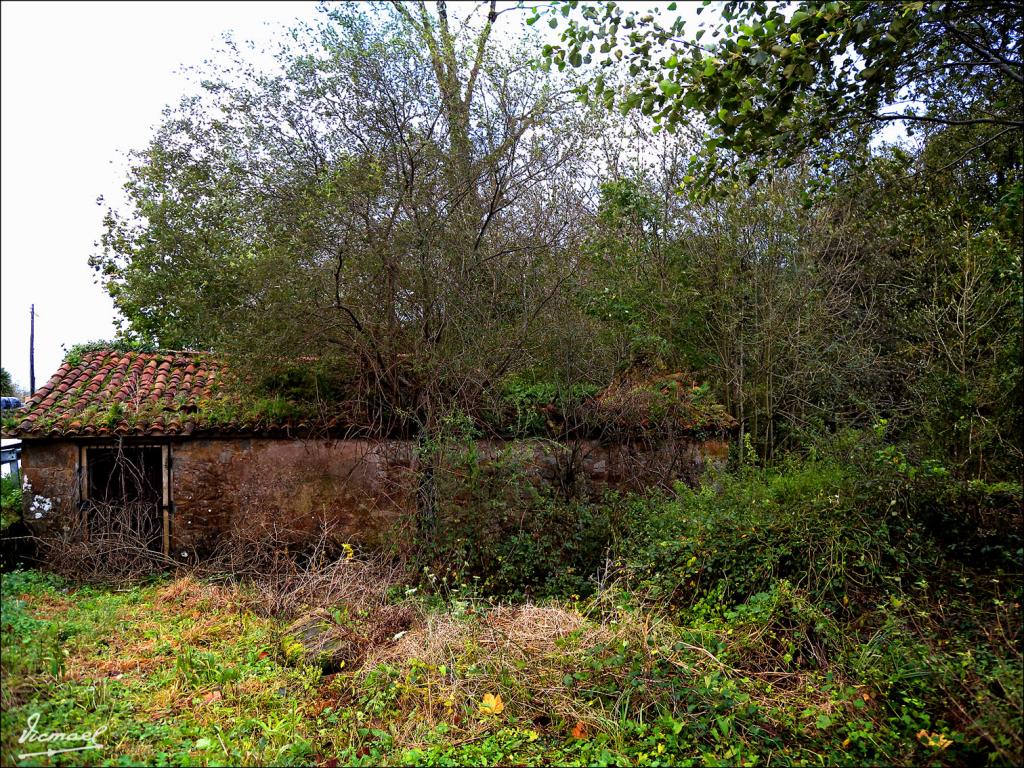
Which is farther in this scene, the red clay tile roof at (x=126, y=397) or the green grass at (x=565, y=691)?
the red clay tile roof at (x=126, y=397)

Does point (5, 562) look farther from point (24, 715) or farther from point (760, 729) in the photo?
point (760, 729)

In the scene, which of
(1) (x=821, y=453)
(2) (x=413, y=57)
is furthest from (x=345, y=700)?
(2) (x=413, y=57)

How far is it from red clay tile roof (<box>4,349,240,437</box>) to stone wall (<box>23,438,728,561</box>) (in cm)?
38

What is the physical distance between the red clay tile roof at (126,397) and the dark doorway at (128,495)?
1.84ft

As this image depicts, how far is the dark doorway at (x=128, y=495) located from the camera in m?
9.55

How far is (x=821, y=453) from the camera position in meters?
8.16

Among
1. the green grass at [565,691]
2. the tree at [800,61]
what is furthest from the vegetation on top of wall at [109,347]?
the tree at [800,61]

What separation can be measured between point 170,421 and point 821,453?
912 centimetres

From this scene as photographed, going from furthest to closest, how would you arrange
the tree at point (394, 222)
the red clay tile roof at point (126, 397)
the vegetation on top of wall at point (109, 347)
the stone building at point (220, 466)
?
the vegetation on top of wall at point (109, 347) < the red clay tile roof at point (126, 397) < the stone building at point (220, 466) < the tree at point (394, 222)

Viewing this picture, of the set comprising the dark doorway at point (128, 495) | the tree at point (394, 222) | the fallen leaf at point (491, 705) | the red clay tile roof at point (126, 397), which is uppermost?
the tree at point (394, 222)

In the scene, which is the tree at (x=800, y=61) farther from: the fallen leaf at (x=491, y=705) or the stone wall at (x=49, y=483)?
the stone wall at (x=49, y=483)

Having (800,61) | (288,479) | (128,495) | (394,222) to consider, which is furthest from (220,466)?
(800,61)

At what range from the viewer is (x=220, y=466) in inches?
405

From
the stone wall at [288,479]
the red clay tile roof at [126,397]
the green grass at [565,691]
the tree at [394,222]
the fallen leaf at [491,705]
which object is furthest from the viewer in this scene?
the red clay tile roof at [126,397]
